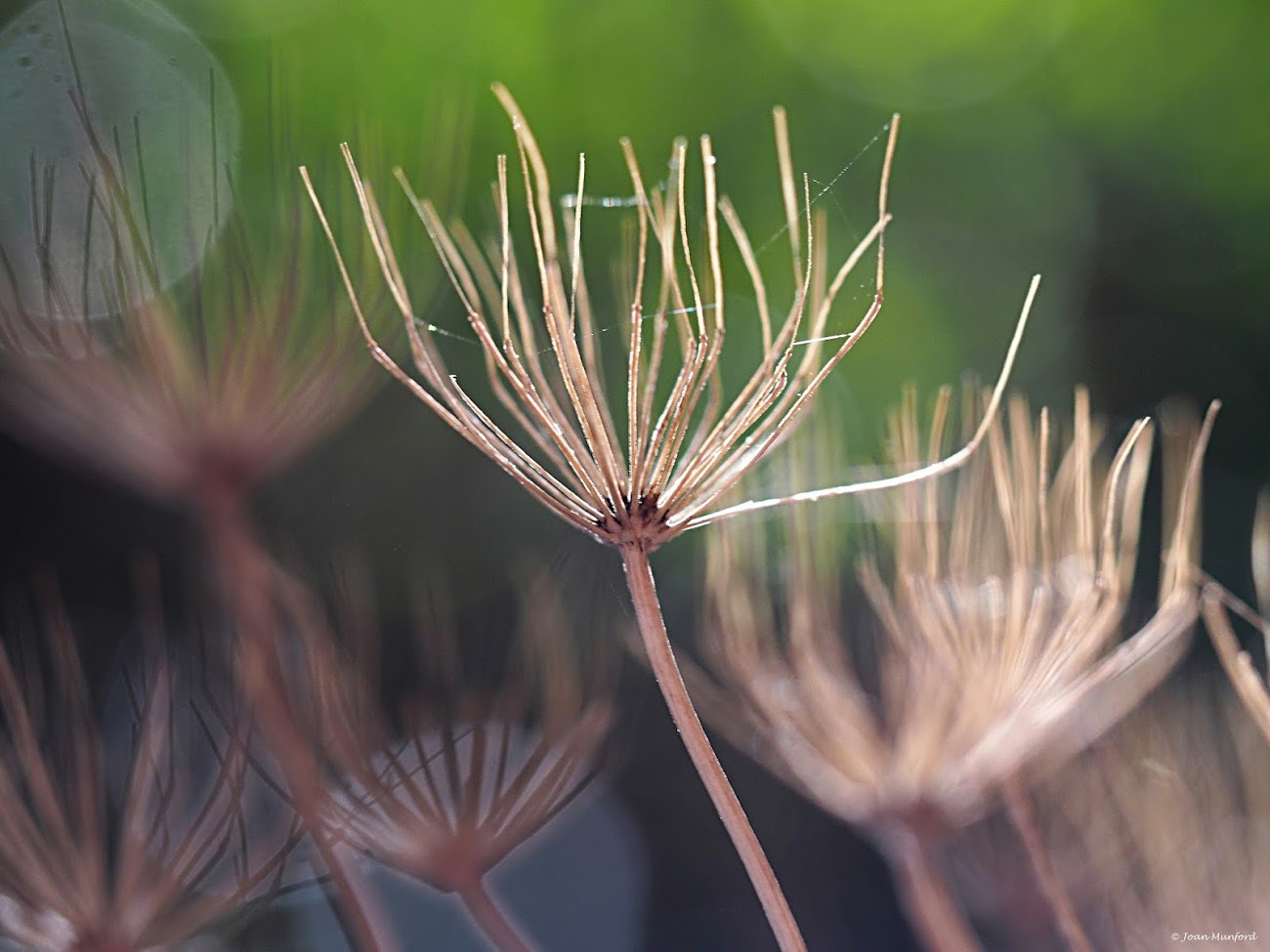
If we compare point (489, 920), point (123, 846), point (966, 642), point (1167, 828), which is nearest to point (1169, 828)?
point (1167, 828)

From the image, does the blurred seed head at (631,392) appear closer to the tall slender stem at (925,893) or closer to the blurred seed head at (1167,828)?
the tall slender stem at (925,893)

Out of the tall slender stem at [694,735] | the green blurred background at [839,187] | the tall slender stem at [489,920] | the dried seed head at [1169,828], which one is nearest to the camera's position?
the tall slender stem at [694,735]

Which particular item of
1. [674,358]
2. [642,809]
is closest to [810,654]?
[642,809]

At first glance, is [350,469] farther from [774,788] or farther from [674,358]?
[774,788]

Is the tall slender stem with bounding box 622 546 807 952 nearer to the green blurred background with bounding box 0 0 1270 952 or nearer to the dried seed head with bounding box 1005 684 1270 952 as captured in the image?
the dried seed head with bounding box 1005 684 1270 952
